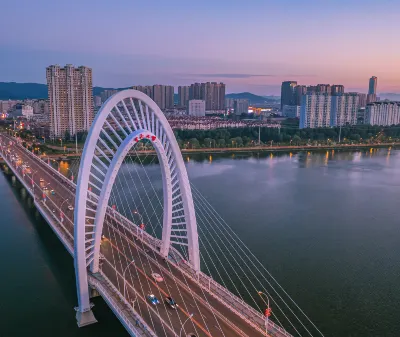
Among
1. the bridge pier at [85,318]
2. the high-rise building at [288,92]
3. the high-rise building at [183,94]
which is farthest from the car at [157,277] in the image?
the high-rise building at [288,92]

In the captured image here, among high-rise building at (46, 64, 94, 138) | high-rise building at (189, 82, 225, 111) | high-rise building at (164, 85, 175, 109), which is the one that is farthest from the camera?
high-rise building at (189, 82, 225, 111)

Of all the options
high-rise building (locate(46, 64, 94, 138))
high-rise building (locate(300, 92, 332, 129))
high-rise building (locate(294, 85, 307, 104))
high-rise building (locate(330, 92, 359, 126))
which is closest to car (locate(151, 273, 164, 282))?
high-rise building (locate(46, 64, 94, 138))

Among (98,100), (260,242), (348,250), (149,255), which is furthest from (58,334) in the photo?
(98,100)

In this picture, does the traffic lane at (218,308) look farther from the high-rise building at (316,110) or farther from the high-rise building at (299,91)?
the high-rise building at (299,91)

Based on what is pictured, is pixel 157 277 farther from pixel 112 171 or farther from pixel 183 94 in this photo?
pixel 183 94

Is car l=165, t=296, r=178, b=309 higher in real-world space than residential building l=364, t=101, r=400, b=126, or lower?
lower

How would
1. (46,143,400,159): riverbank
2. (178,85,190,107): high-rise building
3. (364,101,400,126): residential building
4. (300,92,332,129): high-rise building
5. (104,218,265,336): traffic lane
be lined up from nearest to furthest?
(104,218,265,336): traffic lane, (46,143,400,159): riverbank, (300,92,332,129): high-rise building, (364,101,400,126): residential building, (178,85,190,107): high-rise building

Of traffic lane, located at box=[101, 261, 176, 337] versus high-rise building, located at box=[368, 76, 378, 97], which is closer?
traffic lane, located at box=[101, 261, 176, 337]

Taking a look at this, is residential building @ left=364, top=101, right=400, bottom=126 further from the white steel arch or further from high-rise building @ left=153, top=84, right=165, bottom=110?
the white steel arch
